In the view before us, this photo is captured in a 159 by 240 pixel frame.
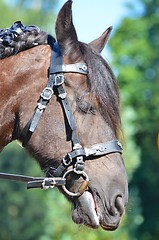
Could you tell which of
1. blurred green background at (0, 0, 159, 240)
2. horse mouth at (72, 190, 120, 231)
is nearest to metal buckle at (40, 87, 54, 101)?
horse mouth at (72, 190, 120, 231)

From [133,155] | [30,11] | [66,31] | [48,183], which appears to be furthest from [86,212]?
[30,11]

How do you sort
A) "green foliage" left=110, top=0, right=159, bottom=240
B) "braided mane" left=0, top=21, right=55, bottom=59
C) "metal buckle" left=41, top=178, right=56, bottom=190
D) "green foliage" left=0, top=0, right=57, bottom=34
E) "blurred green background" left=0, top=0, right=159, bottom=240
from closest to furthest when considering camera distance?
"metal buckle" left=41, top=178, right=56, bottom=190
"braided mane" left=0, top=21, right=55, bottom=59
"blurred green background" left=0, top=0, right=159, bottom=240
"green foliage" left=110, top=0, right=159, bottom=240
"green foliage" left=0, top=0, right=57, bottom=34

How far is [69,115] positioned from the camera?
515 centimetres

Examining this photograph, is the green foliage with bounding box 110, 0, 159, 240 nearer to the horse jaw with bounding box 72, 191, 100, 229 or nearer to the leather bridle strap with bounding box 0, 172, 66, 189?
the leather bridle strap with bounding box 0, 172, 66, 189

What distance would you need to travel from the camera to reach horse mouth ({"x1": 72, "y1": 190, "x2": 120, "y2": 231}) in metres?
5.06

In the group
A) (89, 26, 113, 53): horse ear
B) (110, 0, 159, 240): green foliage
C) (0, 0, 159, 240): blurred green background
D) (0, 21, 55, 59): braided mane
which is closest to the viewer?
(0, 21, 55, 59): braided mane

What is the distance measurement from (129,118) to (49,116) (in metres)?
28.7

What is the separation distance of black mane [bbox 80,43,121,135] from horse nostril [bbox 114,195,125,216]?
0.51 m

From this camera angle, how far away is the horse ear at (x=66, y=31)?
203 inches

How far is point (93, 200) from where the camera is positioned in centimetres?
509

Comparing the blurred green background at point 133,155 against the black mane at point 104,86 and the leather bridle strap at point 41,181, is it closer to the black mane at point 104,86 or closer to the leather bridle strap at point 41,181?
the leather bridle strap at point 41,181

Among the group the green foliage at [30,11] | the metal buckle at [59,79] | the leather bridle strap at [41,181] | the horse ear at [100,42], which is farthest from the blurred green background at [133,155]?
the metal buckle at [59,79]

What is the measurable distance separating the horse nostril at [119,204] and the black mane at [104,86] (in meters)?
0.51

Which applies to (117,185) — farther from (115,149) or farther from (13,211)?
(13,211)
